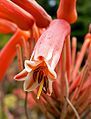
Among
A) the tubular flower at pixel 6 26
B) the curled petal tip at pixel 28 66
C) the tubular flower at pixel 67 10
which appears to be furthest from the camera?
the tubular flower at pixel 6 26

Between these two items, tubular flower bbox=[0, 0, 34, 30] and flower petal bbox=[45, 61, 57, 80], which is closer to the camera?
flower petal bbox=[45, 61, 57, 80]

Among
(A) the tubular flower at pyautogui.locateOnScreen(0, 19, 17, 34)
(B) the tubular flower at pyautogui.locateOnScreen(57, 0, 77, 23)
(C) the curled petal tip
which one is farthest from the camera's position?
(A) the tubular flower at pyautogui.locateOnScreen(0, 19, 17, 34)

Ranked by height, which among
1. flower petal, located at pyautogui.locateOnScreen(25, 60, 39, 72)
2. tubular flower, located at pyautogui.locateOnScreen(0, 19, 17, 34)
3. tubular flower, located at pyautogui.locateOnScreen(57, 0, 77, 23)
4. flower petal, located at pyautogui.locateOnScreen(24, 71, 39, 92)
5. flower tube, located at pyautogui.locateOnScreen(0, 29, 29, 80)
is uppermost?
tubular flower, located at pyautogui.locateOnScreen(0, 19, 17, 34)

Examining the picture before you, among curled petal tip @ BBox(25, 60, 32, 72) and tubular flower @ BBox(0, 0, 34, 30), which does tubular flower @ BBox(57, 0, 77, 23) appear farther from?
curled petal tip @ BBox(25, 60, 32, 72)

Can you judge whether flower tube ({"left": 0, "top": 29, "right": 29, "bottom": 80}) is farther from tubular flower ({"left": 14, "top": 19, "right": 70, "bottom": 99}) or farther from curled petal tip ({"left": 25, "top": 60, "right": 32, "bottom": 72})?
curled petal tip ({"left": 25, "top": 60, "right": 32, "bottom": 72})

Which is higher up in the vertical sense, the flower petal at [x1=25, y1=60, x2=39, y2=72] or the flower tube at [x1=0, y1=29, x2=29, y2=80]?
the flower tube at [x1=0, y1=29, x2=29, y2=80]

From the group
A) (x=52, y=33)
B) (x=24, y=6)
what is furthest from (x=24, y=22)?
(x=52, y=33)

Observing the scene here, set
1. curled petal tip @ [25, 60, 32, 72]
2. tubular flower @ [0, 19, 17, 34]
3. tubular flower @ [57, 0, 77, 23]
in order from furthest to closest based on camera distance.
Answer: tubular flower @ [0, 19, 17, 34] < tubular flower @ [57, 0, 77, 23] < curled petal tip @ [25, 60, 32, 72]

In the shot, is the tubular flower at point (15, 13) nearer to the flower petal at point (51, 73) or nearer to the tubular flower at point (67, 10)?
the tubular flower at point (67, 10)

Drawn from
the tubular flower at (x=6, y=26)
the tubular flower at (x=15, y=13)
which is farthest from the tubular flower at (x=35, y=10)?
the tubular flower at (x=6, y=26)

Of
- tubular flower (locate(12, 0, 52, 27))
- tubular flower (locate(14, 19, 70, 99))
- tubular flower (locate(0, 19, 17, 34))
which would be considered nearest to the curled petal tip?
tubular flower (locate(14, 19, 70, 99))
